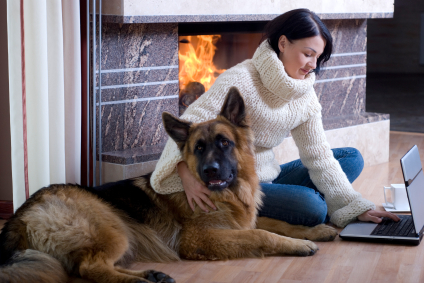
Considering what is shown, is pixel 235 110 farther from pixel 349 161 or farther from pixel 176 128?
pixel 349 161

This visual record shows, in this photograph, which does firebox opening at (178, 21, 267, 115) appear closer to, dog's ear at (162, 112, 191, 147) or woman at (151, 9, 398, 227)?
woman at (151, 9, 398, 227)

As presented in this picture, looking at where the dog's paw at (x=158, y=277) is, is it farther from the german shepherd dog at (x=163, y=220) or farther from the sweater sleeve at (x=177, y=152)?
the sweater sleeve at (x=177, y=152)

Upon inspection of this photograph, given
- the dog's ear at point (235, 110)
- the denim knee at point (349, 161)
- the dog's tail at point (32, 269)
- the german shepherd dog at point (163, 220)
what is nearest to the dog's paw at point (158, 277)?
the german shepherd dog at point (163, 220)

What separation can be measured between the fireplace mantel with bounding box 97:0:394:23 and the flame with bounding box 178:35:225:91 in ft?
1.51

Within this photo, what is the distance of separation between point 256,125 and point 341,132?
1.99 m

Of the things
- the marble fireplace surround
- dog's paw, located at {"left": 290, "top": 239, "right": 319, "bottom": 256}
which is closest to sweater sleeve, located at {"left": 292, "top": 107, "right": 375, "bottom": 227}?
dog's paw, located at {"left": 290, "top": 239, "right": 319, "bottom": 256}

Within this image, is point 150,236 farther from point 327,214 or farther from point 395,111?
point 395,111

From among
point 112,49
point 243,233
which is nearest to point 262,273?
point 243,233

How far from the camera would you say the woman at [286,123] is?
2613 millimetres

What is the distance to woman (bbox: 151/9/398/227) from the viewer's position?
2613 mm

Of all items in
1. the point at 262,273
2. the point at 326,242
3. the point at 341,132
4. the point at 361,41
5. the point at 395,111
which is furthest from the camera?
the point at 395,111

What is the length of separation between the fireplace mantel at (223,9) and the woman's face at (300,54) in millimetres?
998

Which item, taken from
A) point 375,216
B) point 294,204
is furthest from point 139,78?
point 375,216

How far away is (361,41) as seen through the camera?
16.3 feet
